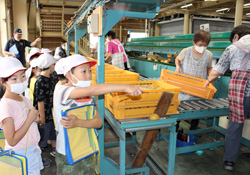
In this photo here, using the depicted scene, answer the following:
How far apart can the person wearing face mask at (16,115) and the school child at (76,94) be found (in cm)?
23

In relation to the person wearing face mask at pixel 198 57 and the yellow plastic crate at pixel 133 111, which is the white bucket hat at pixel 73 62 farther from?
the person wearing face mask at pixel 198 57

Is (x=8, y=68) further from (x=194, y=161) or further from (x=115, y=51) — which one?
(x=115, y=51)

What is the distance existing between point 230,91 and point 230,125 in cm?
47

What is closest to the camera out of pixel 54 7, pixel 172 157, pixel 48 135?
pixel 172 157

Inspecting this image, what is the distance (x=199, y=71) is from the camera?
11.0 ft

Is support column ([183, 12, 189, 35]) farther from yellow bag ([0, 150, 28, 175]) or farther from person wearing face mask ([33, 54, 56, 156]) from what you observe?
yellow bag ([0, 150, 28, 175])

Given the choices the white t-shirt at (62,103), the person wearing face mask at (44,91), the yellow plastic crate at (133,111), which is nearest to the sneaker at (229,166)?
the yellow plastic crate at (133,111)

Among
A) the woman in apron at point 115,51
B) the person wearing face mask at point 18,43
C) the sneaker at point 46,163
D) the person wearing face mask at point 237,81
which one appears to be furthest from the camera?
the person wearing face mask at point 18,43

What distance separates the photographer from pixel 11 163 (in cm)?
128

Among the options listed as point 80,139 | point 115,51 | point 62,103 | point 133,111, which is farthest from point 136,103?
point 115,51

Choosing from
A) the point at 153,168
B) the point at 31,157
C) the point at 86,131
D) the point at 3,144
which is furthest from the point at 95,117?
the point at 153,168

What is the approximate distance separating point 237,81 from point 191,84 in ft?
1.97

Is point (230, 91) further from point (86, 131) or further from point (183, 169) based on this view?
point (86, 131)

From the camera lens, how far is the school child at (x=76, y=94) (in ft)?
5.18
